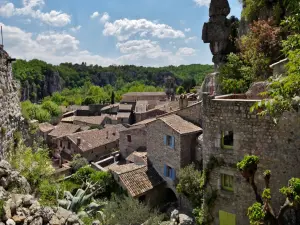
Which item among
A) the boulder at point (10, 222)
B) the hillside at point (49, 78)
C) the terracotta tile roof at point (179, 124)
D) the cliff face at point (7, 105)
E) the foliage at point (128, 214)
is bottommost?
the foliage at point (128, 214)

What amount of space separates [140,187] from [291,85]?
17508 millimetres

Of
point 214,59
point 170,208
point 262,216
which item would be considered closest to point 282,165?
point 262,216

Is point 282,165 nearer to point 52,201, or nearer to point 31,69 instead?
point 52,201

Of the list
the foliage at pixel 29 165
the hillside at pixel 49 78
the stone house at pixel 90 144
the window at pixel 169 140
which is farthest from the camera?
the hillside at pixel 49 78

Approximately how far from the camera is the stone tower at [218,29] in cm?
2541

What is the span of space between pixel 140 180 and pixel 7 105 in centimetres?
1589

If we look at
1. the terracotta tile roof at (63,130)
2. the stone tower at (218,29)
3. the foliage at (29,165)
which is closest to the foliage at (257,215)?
the foliage at (29,165)

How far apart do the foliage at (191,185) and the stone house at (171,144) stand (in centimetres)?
253

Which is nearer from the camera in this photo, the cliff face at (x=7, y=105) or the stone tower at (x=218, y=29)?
the cliff face at (x=7, y=105)

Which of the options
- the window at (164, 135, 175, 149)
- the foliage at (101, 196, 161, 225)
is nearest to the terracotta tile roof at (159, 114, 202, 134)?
the window at (164, 135, 175, 149)

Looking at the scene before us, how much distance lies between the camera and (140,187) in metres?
22.0

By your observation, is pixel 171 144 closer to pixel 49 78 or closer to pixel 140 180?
pixel 140 180

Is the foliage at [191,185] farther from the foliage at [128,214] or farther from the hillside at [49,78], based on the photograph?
the hillside at [49,78]

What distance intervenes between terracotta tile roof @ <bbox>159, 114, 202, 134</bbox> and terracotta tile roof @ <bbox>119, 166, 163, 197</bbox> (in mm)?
4847
